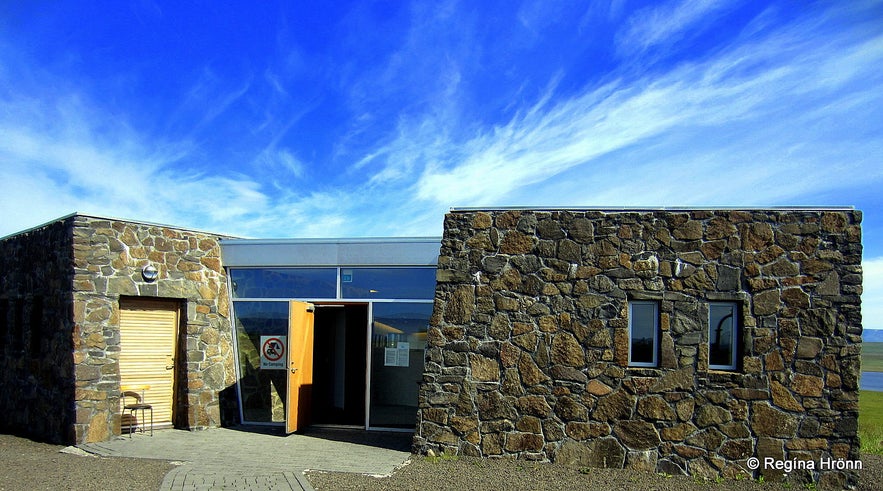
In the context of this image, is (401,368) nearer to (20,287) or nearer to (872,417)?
(20,287)

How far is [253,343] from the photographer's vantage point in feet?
41.4

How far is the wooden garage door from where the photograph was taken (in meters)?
11.2

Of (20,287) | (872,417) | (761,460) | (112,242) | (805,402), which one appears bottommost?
(872,417)

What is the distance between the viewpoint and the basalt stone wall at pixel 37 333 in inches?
417

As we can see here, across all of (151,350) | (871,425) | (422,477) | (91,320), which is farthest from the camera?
(871,425)

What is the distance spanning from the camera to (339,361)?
1337cm

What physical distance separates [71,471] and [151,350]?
3172 mm

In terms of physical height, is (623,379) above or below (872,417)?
above

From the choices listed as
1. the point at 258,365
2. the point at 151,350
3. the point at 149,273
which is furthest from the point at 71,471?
the point at 258,365

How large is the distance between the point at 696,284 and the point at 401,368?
498 centimetres

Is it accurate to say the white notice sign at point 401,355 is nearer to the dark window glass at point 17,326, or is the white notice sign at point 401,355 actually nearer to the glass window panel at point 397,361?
the glass window panel at point 397,361

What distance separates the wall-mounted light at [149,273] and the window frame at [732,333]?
27.0 feet

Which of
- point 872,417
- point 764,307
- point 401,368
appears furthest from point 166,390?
point 872,417

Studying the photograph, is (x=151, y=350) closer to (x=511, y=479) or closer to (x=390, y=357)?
(x=390, y=357)
